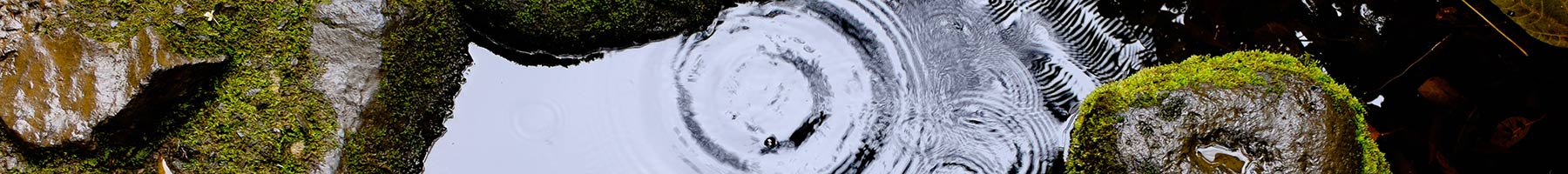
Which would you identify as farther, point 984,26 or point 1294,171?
point 984,26

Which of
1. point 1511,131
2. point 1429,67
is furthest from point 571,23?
point 1511,131

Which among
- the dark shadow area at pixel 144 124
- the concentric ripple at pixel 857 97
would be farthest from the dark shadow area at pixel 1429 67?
the dark shadow area at pixel 144 124

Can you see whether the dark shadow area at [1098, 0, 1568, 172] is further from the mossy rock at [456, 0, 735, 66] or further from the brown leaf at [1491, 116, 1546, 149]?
the mossy rock at [456, 0, 735, 66]

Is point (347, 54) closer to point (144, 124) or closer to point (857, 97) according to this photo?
point (144, 124)

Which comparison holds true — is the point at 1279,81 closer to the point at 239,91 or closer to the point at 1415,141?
the point at 1415,141

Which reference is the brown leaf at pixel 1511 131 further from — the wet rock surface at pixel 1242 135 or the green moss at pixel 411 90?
the green moss at pixel 411 90

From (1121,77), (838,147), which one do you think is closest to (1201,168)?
(1121,77)
